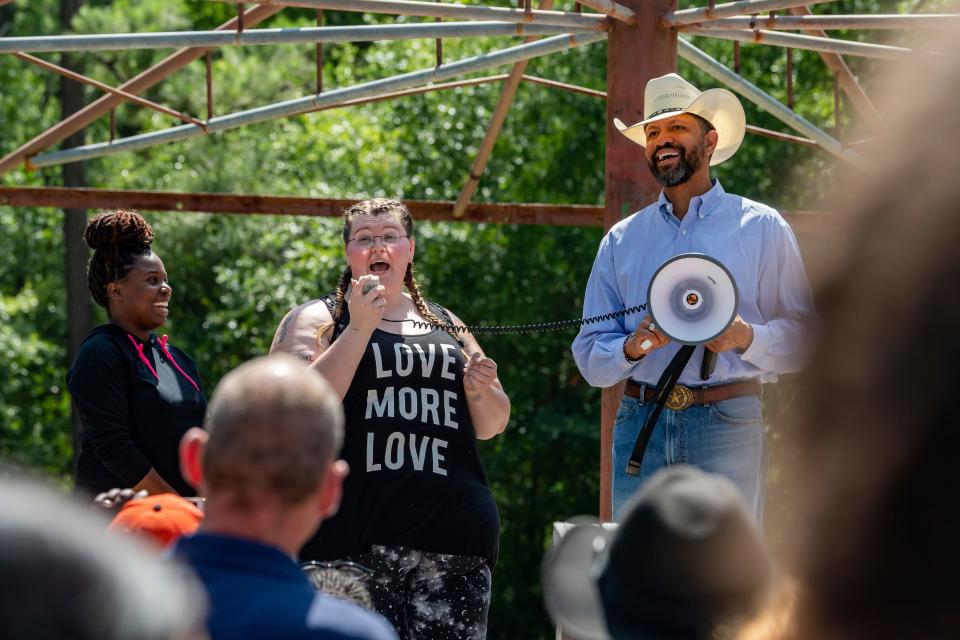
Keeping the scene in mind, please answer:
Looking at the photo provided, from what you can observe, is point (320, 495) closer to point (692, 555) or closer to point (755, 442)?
point (692, 555)

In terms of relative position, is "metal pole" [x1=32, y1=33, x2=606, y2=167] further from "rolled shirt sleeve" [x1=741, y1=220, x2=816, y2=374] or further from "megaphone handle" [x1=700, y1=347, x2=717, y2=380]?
"megaphone handle" [x1=700, y1=347, x2=717, y2=380]

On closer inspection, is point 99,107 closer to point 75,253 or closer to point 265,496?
point 265,496

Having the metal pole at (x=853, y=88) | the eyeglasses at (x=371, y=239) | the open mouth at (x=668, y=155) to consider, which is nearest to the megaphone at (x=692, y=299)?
the open mouth at (x=668, y=155)

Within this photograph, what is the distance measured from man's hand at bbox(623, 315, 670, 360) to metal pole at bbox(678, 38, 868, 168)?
228 cm

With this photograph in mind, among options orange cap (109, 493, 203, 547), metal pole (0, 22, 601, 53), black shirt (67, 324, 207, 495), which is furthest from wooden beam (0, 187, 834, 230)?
orange cap (109, 493, 203, 547)

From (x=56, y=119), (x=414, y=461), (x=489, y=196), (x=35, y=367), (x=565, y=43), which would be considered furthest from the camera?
(x=56, y=119)

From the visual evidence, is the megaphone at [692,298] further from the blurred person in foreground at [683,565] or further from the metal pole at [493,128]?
the metal pole at [493,128]

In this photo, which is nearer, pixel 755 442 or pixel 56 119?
pixel 755 442

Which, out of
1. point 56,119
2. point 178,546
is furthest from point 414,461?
point 56,119

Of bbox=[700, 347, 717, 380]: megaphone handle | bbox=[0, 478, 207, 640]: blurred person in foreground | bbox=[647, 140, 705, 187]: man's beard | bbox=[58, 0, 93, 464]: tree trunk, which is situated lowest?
bbox=[58, 0, 93, 464]: tree trunk

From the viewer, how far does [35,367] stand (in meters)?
21.8

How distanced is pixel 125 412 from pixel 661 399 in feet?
5.38

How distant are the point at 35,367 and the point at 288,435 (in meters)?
21.0

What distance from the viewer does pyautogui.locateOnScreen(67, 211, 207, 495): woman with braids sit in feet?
13.1
